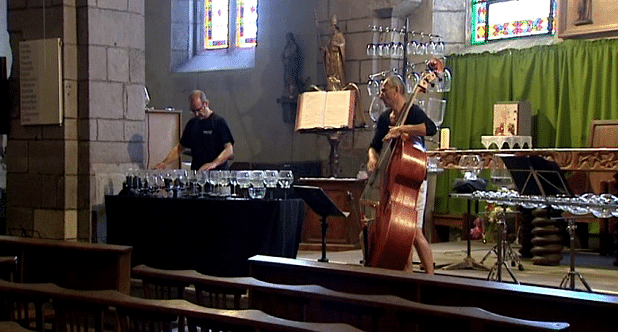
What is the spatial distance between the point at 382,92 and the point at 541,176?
46.6 inches

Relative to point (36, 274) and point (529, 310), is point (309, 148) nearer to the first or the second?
point (36, 274)

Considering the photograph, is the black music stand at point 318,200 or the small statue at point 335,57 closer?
the black music stand at point 318,200


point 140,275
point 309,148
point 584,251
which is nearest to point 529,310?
point 140,275

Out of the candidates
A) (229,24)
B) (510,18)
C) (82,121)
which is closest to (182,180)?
(82,121)

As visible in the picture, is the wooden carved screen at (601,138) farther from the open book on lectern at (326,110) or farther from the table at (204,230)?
the table at (204,230)

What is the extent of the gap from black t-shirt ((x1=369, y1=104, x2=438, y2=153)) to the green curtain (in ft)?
12.9

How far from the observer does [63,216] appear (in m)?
8.26

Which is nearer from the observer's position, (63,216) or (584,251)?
(63,216)

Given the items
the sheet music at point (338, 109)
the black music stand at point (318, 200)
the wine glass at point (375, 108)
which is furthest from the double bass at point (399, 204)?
the sheet music at point (338, 109)

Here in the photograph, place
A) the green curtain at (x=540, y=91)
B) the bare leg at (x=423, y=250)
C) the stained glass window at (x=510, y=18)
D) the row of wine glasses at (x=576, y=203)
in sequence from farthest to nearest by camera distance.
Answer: the stained glass window at (x=510, y=18), the green curtain at (x=540, y=91), the bare leg at (x=423, y=250), the row of wine glasses at (x=576, y=203)

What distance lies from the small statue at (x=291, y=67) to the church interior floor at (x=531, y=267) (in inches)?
124

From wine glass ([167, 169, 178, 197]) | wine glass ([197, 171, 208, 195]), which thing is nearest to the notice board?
wine glass ([167, 169, 178, 197])

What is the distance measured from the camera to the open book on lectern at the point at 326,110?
941cm

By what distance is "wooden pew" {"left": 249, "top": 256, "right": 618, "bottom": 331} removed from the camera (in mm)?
3807
